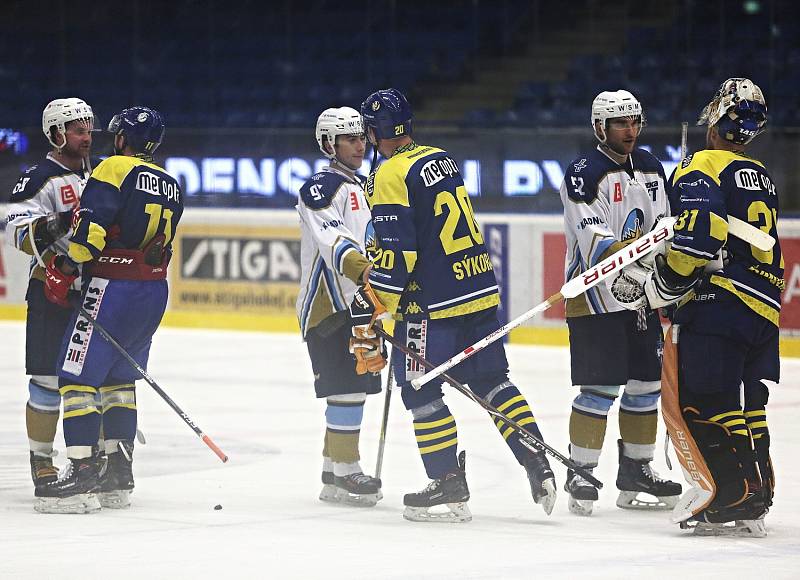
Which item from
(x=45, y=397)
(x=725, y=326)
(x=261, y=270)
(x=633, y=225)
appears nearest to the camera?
(x=725, y=326)

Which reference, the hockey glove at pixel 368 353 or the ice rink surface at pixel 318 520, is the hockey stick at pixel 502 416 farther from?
the ice rink surface at pixel 318 520

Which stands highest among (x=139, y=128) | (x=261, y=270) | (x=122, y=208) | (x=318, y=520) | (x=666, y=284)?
(x=139, y=128)

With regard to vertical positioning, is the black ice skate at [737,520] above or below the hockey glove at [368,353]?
below

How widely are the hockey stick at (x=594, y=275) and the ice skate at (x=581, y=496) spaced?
1.90 feet

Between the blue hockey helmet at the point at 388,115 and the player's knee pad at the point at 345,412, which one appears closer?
the blue hockey helmet at the point at 388,115

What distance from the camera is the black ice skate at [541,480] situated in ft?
17.0

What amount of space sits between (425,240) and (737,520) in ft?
4.34

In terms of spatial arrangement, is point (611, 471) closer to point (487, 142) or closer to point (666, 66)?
point (487, 142)

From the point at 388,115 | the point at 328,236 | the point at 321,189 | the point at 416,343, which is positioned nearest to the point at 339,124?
the point at 321,189

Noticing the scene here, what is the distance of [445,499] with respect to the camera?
526 cm

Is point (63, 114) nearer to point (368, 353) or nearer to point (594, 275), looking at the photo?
point (368, 353)

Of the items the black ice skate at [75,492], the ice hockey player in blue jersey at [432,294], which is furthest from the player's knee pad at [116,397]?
the ice hockey player in blue jersey at [432,294]

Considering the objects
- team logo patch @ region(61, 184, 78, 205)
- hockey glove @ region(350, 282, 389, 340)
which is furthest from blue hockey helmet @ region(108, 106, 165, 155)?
hockey glove @ region(350, 282, 389, 340)

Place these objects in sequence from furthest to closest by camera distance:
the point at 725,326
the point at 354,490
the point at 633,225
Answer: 1. the point at 354,490
2. the point at 633,225
3. the point at 725,326
